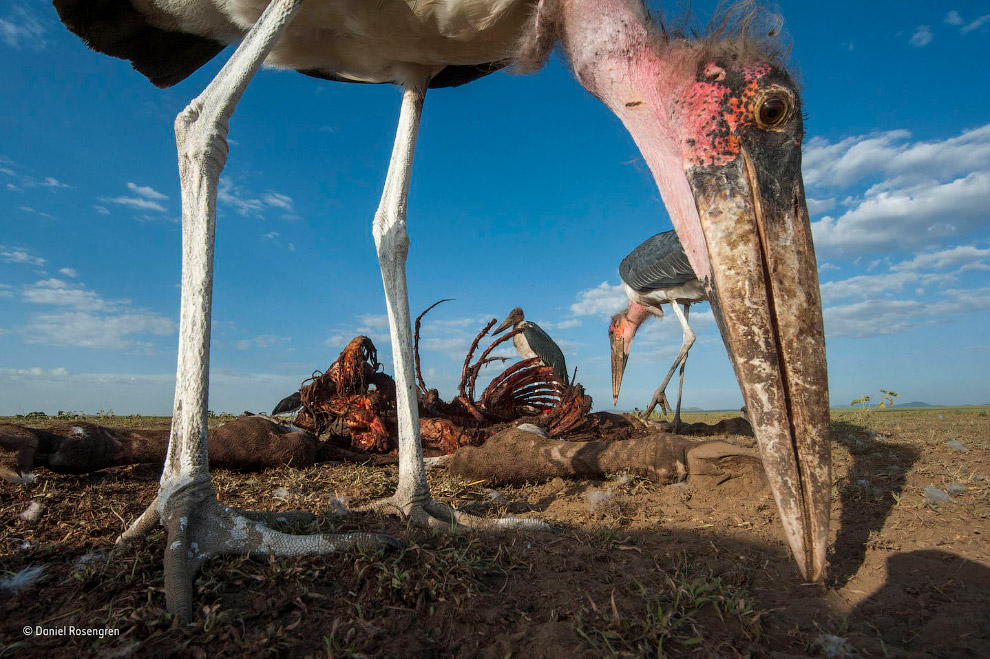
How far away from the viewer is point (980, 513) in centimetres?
231

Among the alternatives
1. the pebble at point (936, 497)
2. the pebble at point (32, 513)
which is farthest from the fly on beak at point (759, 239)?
the pebble at point (32, 513)

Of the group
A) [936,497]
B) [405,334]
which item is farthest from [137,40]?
[936,497]

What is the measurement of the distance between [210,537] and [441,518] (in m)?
0.93

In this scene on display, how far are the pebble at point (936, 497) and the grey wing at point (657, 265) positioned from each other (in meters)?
5.07

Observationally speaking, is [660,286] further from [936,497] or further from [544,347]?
[936,497]

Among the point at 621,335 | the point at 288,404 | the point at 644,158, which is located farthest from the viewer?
the point at 621,335

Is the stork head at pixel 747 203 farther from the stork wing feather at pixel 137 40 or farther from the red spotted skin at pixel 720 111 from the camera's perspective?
the stork wing feather at pixel 137 40

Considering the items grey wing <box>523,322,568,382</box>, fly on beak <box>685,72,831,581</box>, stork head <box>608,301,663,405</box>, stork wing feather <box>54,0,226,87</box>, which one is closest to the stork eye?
fly on beak <box>685,72,831,581</box>

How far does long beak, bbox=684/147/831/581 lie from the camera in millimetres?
1715

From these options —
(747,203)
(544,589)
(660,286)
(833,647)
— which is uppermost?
(660,286)

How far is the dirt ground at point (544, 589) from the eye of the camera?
1207mm

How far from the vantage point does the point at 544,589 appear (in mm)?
1459

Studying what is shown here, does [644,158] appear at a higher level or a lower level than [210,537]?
higher

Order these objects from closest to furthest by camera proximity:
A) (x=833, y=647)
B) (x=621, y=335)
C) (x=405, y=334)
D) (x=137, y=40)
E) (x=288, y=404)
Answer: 1. (x=833, y=647)
2. (x=405, y=334)
3. (x=137, y=40)
4. (x=288, y=404)
5. (x=621, y=335)
